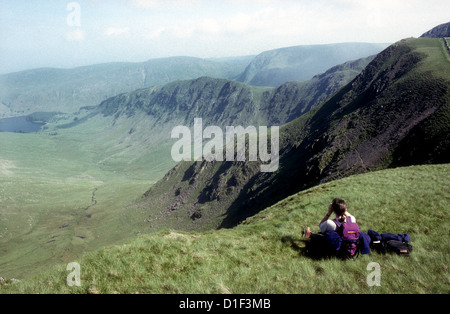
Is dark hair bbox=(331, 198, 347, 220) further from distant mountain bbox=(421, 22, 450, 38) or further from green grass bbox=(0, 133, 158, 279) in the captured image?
distant mountain bbox=(421, 22, 450, 38)

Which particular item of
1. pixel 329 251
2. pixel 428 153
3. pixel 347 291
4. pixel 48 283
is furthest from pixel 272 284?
pixel 428 153

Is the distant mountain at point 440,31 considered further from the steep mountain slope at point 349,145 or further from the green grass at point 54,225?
the green grass at point 54,225

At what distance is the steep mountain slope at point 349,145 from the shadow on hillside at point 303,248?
49718mm

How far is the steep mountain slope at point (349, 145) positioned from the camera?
189 ft

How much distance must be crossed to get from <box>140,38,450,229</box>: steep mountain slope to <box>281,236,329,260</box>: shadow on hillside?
49.7 meters

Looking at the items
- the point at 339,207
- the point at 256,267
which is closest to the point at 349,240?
the point at 339,207

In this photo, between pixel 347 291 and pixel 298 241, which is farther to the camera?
pixel 298 241

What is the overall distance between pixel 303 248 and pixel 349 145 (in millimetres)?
68149

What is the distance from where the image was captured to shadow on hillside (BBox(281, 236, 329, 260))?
1008cm

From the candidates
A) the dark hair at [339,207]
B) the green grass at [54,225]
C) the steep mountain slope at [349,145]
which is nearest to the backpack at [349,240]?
the dark hair at [339,207]
